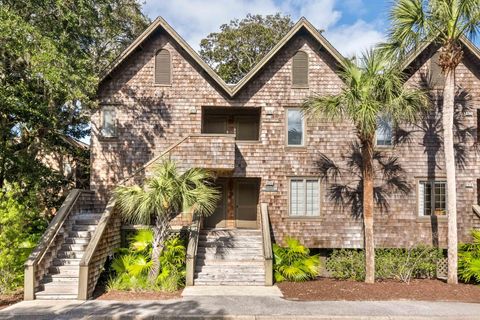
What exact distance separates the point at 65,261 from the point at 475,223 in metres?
15.4

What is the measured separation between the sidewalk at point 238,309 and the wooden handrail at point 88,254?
0.36 meters

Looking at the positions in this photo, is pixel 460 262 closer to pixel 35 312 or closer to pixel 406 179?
pixel 406 179

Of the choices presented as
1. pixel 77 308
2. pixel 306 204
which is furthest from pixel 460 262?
pixel 77 308

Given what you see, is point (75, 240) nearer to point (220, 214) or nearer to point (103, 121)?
point (103, 121)

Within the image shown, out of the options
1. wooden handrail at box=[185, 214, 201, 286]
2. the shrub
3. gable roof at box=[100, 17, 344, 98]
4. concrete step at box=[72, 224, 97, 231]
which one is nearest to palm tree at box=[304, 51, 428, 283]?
the shrub

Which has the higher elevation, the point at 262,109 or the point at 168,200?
the point at 262,109

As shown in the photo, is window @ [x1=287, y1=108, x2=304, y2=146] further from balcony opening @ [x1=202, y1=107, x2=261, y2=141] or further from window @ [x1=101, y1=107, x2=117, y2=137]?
window @ [x1=101, y1=107, x2=117, y2=137]

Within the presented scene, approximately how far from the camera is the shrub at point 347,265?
13211 mm

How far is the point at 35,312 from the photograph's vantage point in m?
9.01

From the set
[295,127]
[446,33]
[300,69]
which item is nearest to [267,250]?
[295,127]

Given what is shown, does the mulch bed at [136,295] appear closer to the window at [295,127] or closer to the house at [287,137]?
the house at [287,137]

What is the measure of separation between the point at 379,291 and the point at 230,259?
5.04 meters

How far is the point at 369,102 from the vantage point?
37.5 feet

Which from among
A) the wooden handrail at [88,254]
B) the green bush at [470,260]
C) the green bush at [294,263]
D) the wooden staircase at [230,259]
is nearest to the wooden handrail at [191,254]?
the wooden staircase at [230,259]
